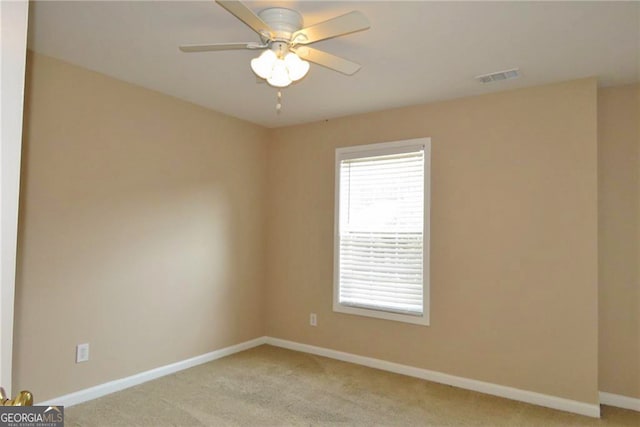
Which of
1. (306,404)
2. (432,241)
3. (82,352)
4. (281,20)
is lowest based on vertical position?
(306,404)

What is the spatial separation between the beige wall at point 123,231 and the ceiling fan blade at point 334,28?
1.96 metres

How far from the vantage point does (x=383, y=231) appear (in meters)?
3.94

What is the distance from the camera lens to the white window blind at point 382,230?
3.75 meters

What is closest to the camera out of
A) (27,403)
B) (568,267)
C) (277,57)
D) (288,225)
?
(27,403)

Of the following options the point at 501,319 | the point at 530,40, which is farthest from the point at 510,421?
the point at 530,40

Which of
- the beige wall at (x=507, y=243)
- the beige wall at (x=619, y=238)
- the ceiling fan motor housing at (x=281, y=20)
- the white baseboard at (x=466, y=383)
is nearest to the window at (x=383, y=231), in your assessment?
the beige wall at (x=507, y=243)

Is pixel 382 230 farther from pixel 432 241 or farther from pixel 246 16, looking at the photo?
pixel 246 16

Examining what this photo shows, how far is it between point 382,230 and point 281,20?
90.7 inches

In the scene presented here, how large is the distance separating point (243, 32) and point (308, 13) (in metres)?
0.49

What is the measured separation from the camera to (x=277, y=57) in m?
2.10

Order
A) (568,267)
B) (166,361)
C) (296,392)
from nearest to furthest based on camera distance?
(568,267) → (296,392) → (166,361)

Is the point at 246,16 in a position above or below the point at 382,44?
below

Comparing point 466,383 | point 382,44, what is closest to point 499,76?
point 382,44

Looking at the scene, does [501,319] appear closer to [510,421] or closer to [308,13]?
[510,421]
